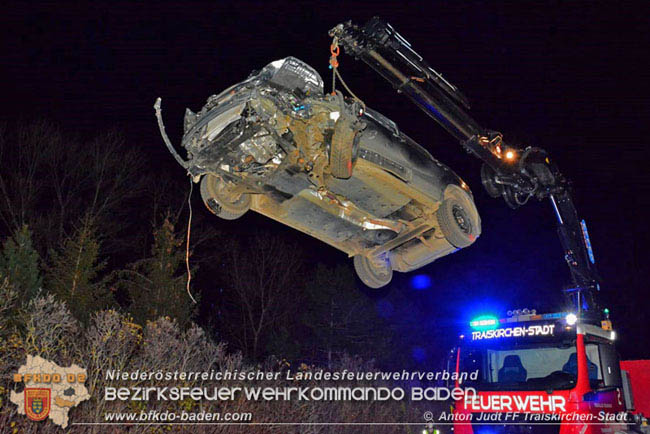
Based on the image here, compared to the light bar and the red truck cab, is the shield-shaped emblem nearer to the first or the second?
the red truck cab

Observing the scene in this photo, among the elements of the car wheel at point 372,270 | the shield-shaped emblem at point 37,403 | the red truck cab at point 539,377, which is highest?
the car wheel at point 372,270

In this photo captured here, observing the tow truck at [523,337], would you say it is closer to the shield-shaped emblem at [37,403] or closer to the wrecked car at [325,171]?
the wrecked car at [325,171]

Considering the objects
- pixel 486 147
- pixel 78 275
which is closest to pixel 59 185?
pixel 78 275

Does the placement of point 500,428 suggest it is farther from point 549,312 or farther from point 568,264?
point 568,264

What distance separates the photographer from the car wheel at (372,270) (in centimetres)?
724

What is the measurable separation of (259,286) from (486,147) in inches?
862

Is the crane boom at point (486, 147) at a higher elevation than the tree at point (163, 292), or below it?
below

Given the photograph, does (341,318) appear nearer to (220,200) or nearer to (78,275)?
(78,275)

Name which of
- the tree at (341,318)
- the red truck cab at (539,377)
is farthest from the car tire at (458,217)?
the tree at (341,318)

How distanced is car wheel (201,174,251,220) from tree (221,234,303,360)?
72.1 ft

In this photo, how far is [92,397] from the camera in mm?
8414

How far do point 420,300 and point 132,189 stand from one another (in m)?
17.6

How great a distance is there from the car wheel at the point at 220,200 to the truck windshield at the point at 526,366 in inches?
153

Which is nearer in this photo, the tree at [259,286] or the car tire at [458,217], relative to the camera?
the car tire at [458,217]
